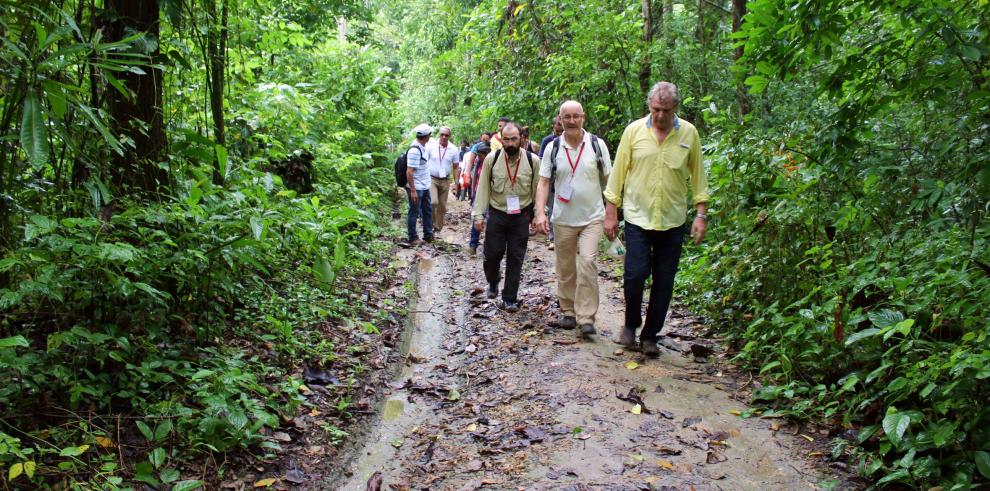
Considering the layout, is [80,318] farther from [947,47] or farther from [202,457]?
[947,47]

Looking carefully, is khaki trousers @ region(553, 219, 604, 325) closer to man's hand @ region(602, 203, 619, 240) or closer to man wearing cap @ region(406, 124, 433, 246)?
man's hand @ region(602, 203, 619, 240)

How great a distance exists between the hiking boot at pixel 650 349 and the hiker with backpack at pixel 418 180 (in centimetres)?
735

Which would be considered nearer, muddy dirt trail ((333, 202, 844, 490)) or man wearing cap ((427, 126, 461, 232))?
muddy dirt trail ((333, 202, 844, 490))

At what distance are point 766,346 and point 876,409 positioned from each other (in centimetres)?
123

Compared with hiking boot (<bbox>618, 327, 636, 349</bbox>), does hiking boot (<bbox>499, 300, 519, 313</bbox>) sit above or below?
below

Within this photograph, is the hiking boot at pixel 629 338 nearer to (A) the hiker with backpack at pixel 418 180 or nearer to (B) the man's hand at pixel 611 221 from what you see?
(B) the man's hand at pixel 611 221

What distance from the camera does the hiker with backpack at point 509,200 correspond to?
801cm

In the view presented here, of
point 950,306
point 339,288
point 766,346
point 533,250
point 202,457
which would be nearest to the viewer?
point 950,306

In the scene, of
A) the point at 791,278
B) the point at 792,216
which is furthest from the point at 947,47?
the point at 791,278

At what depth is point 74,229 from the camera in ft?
13.1

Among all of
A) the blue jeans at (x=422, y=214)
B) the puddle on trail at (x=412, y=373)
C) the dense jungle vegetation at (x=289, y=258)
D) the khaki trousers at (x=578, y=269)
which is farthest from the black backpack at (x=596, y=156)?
the blue jeans at (x=422, y=214)

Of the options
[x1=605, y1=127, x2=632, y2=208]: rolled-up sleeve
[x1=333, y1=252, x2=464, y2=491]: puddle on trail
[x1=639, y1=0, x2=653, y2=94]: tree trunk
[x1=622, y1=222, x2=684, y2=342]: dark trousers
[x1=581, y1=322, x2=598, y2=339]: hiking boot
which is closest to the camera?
[x1=333, y1=252, x2=464, y2=491]: puddle on trail

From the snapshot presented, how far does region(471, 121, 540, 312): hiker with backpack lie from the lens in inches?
315

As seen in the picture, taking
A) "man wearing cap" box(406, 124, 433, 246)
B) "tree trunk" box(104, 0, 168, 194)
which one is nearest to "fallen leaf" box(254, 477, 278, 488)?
"tree trunk" box(104, 0, 168, 194)
